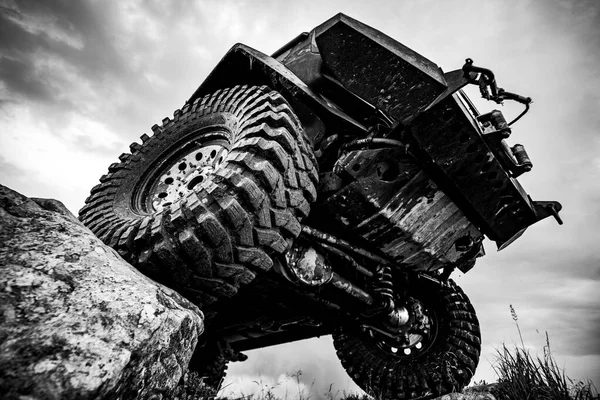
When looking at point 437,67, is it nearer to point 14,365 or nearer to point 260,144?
point 260,144

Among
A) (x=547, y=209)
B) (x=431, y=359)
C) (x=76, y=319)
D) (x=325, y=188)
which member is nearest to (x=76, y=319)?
(x=76, y=319)

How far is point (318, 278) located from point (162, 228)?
1.09 metres

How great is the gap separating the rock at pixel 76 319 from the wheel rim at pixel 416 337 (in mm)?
2797

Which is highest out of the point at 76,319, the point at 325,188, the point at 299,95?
the point at 299,95

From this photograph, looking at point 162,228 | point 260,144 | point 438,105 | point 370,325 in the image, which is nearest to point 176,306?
point 162,228

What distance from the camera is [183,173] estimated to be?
8.33 feet

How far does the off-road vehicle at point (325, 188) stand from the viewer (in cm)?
160

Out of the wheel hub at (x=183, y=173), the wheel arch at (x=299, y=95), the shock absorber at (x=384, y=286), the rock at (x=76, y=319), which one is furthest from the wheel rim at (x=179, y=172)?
the shock absorber at (x=384, y=286)

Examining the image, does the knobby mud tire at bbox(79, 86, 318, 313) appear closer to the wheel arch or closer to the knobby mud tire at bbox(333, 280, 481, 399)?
the wheel arch

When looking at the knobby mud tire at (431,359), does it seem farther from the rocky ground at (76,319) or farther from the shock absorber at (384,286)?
the rocky ground at (76,319)

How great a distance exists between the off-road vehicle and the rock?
410mm

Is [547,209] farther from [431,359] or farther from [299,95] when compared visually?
[299,95]

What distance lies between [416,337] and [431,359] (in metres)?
0.26

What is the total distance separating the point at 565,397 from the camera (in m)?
1.85
